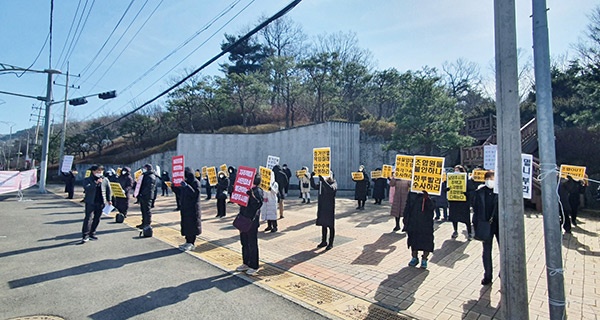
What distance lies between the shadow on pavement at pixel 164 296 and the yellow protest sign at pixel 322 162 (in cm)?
347

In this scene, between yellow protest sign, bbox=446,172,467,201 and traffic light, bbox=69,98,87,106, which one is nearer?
yellow protest sign, bbox=446,172,467,201

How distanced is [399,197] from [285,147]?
16.8 meters

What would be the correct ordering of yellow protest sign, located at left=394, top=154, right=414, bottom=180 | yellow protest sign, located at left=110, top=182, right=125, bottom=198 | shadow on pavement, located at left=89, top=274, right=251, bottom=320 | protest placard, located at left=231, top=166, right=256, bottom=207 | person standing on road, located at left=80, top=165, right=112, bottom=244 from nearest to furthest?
shadow on pavement, located at left=89, top=274, right=251, bottom=320
protest placard, located at left=231, top=166, right=256, bottom=207
yellow protest sign, located at left=394, top=154, right=414, bottom=180
person standing on road, located at left=80, top=165, right=112, bottom=244
yellow protest sign, located at left=110, top=182, right=125, bottom=198

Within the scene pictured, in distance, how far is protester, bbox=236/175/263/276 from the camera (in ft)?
18.9

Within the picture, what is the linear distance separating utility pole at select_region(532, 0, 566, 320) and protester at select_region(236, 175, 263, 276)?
169 inches

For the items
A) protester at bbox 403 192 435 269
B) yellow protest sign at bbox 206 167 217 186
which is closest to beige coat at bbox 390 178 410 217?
protester at bbox 403 192 435 269

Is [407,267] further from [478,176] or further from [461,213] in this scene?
[478,176]

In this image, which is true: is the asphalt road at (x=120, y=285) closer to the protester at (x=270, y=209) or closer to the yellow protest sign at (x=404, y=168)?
the protester at (x=270, y=209)

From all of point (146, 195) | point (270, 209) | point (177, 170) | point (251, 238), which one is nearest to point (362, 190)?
point (270, 209)

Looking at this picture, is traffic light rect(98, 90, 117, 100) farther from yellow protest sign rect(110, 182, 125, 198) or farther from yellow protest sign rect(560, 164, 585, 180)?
yellow protest sign rect(560, 164, 585, 180)

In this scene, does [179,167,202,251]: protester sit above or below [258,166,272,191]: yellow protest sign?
below

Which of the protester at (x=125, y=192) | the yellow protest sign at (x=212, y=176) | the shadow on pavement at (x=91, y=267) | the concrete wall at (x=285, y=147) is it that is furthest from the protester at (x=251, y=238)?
the concrete wall at (x=285, y=147)

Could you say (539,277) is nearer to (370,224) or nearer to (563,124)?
(370,224)

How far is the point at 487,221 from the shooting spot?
504 centimetres
